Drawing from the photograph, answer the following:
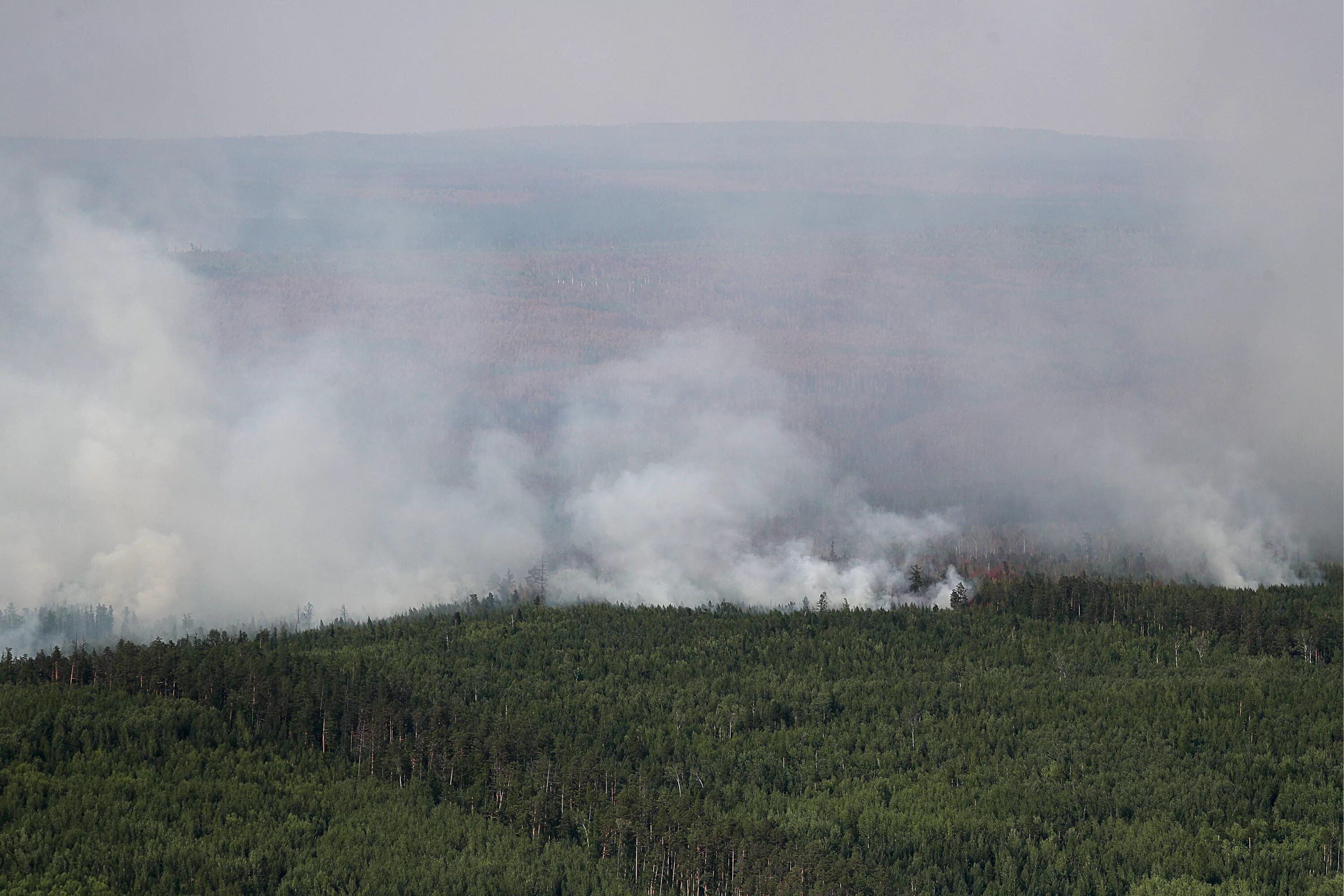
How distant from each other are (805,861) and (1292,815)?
2430 inches

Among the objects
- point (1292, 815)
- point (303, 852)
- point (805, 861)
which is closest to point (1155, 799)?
point (1292, 815)

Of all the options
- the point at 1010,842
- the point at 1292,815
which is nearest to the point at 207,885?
the point at 1010,842

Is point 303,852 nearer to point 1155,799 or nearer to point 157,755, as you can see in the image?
point 157,755

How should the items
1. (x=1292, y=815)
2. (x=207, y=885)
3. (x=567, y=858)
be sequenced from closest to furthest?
(x=207, y=885) < (x=567, y=858) < (x=1292, y=815)

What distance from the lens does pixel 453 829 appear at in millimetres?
180125

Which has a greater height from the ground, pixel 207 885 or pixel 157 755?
pixel 157 755

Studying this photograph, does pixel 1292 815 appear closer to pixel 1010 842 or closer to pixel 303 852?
pixel 1010 842

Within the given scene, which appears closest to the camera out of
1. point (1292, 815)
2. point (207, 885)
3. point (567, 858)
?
point (207, 885)

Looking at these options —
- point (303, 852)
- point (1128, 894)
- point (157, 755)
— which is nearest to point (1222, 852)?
point (1128, 894)

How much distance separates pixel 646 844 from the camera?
178 m

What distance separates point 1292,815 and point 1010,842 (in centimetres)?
3606

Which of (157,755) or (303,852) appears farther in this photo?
(157,755)

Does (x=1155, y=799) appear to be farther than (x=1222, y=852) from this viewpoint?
Yes

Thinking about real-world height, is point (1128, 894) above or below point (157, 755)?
below
